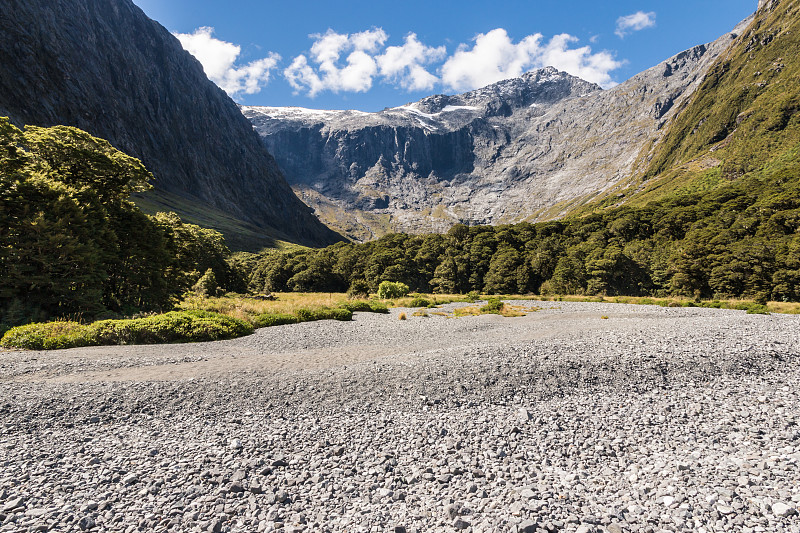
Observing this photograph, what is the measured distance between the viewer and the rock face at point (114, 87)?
115875 mm

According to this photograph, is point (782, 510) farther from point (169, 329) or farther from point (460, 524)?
point (169, 329)

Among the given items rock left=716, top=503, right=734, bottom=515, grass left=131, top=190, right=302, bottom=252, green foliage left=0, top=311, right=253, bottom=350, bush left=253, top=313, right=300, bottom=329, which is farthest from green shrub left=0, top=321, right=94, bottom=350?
grass left=131, top=190, right=302, bottom=252

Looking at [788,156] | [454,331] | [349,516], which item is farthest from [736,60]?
[349,516]

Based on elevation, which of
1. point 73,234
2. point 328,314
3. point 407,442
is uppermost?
point 73,234

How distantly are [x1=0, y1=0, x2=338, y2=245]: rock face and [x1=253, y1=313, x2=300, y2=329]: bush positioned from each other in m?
139

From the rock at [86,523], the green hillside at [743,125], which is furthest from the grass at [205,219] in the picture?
the green hillside at [743,125]

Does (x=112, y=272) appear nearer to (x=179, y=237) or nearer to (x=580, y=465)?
(x=179, y=237)

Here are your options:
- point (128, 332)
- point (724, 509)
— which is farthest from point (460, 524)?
point (128, 332)

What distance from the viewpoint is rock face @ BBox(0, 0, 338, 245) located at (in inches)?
4562

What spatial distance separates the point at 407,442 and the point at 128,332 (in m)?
14.0

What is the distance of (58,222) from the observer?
50.5 feet

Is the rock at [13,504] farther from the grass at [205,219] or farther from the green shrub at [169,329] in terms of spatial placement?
the grass at [205,219]

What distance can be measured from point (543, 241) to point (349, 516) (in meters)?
60.6

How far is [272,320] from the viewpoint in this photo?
2067cm
